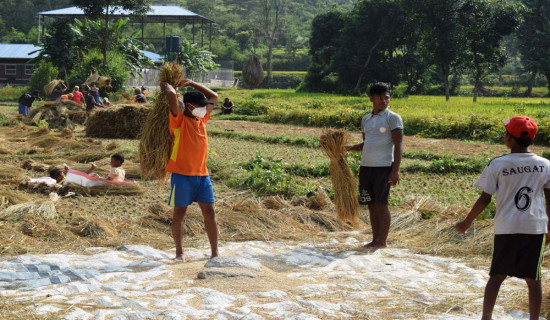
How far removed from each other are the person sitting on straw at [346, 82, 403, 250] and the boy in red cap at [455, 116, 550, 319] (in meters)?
1.96

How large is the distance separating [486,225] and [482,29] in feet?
77.5

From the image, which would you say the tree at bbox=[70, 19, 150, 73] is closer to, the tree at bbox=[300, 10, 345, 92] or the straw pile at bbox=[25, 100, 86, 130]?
the tree at bbox=[300, 10, 345, 92]

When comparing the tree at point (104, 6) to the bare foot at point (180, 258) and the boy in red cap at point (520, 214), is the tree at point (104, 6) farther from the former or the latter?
the boy in red cap at point (520, 214)

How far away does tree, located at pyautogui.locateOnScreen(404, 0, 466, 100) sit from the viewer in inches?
1114

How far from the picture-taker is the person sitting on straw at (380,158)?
5953 millimetres

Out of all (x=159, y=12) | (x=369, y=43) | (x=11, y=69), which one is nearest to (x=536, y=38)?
(x=369, y=43)

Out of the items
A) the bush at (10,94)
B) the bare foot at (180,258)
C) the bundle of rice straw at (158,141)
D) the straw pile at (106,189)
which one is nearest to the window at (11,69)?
the bush at (10,94)

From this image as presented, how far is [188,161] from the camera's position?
5.29 m

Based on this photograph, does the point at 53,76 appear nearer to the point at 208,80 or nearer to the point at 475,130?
the point at 208,80

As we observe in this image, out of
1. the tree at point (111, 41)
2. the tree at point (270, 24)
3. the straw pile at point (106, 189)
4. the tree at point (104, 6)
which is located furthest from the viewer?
the tree at point (270, 24)

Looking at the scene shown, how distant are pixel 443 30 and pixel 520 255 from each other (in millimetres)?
26035

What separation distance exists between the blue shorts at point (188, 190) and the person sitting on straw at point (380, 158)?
59.3 inches

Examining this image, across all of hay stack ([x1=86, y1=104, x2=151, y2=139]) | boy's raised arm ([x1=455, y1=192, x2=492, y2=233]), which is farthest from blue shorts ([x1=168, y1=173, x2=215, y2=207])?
hay stack ([x1=86, y1=104, x2=151, y2=139])

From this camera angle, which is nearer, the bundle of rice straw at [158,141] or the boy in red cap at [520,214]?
the boy in red cap at [520,214]
